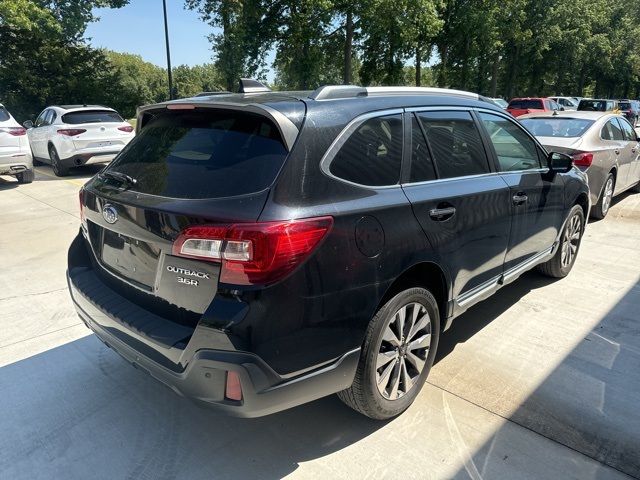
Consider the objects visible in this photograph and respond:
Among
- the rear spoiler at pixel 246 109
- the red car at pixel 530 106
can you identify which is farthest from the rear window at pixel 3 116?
the red car at pixel 530 106

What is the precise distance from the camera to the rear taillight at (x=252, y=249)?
1.95 meters

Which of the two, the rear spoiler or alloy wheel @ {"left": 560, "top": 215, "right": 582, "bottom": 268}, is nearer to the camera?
the rear spoiler

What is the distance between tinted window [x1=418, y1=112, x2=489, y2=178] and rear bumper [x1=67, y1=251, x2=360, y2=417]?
1.37 metres

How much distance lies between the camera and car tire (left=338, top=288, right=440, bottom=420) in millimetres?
2410

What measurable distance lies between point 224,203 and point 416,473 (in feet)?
5.26

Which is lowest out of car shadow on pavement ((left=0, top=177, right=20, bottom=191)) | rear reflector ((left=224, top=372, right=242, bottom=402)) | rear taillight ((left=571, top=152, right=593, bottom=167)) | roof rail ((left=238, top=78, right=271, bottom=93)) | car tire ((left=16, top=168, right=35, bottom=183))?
car shadow on pavement ((left=0, top=177, right=20, bottom=191))

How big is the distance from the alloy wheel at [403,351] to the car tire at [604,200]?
18.2ft

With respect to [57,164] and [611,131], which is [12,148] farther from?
[611,131]

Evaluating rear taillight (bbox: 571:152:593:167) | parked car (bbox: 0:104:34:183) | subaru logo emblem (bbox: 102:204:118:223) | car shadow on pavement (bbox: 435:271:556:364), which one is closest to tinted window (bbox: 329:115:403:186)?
subaru logo emblem (bbox: 102:204:118:223)

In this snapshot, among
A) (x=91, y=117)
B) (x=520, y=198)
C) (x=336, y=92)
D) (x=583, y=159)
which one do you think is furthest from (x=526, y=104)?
(x=336, y=92)

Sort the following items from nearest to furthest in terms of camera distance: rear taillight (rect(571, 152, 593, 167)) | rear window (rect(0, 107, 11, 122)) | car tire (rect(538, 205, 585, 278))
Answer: car tire (rect(538, 205, 585, 278)) < rear taillight (rect(571, 152, 593, 167)) < rear window (rect(0, 107, 11, 122))

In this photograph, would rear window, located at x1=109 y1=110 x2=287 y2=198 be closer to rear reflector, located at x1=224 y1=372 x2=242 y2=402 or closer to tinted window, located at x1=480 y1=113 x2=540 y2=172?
rear reflector, located at x1=224 y1=372 x2=242 y2=402

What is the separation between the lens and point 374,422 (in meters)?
2.72

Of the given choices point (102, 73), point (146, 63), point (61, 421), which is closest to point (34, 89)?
point (102, 73)
